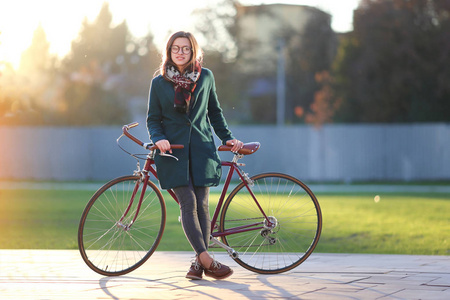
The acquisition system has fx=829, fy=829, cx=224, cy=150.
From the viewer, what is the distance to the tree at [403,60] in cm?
3155

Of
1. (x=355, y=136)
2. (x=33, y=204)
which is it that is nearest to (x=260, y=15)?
(x=355, y=136)

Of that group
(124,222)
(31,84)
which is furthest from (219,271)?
(31,84)

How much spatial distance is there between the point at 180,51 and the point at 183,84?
230mm

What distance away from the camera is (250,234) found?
581 cm

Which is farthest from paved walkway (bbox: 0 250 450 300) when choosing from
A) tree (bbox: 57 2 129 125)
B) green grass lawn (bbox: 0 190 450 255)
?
tree (bbox: 57 2 129 125)

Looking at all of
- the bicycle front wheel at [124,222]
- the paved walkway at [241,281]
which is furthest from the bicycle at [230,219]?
the paved walkway at [241,281]

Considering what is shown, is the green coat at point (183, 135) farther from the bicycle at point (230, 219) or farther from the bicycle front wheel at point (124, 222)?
the bicycle front wheel at point (124, 222)

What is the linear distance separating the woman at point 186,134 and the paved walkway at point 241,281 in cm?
39

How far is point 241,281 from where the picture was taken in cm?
547

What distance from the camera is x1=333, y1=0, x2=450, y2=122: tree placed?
1242 inches

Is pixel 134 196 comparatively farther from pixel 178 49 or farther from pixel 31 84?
pixel 31 84

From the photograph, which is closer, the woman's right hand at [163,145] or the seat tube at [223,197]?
the woman's right hand at [163,145]

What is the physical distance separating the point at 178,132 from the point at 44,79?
118 feet

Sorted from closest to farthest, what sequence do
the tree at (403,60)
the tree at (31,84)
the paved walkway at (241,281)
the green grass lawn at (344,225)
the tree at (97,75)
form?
the paved walkway at (241,281)
the green grass lawn at (344,225)
the tree at (31,84)
the tree at (403,60)
the tree at (97,75)
